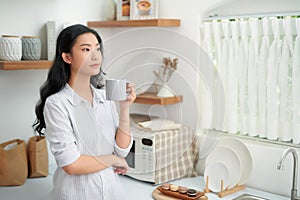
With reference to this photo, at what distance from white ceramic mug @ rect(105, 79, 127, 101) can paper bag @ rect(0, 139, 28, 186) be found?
→ 95 cm

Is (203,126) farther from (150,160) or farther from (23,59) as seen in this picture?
(23,59)

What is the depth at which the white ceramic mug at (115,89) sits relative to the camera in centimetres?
132

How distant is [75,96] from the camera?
4.70 ft

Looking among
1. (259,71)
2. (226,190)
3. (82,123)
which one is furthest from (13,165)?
(259,71)

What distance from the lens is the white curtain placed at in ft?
6.41

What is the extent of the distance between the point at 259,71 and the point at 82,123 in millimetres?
1052

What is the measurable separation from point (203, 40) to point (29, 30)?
93 centimetres

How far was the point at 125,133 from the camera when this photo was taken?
4.88ft

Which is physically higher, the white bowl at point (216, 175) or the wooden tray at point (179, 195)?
the white bowl at point (216, 175)

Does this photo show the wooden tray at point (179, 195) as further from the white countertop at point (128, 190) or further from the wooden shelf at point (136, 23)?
the wooden shelf at point (136, 23)

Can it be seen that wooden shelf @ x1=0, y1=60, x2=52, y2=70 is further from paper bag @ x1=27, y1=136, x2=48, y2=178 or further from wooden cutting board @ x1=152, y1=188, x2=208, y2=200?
wooden cutting board @ x1=152, y1=188, x2=208, y2=200

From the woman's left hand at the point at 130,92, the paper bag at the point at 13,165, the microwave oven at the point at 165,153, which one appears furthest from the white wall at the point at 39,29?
the woman's left hand at the point at 130,92

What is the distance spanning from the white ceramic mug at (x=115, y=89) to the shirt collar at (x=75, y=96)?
0.11 meters

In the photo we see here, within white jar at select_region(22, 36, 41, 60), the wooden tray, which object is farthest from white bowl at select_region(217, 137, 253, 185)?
white jar at select_region(22, 36, 41, 60)
